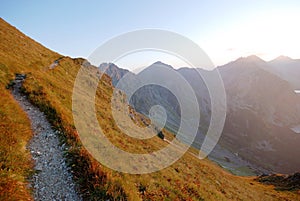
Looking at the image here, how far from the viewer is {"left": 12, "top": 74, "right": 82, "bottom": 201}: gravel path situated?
9.34m

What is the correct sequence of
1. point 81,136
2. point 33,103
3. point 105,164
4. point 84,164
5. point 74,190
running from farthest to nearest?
point 33,103 < point 81,136 < point 105,164 < point 84,164 < point 74,190

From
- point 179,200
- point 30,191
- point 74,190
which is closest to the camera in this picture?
point 30,191

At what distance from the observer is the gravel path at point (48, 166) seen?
30.6 feet

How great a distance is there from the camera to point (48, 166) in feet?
35.7

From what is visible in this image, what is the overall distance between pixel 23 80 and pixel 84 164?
50.2 feet

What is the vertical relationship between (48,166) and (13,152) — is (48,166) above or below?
below

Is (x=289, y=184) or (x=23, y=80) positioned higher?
(x=23, y=80)

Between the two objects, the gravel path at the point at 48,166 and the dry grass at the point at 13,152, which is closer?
the dry grass at the point at 13,152

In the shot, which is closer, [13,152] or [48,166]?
[13,152]


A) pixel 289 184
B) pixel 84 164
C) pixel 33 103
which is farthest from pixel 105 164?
pixel 289 184

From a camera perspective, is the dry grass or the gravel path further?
the gravel path

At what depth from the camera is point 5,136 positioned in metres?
11.4

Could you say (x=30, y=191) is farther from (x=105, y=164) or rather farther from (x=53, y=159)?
(x=105, y=164)

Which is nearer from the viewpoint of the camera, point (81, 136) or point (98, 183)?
point (98, 183)
